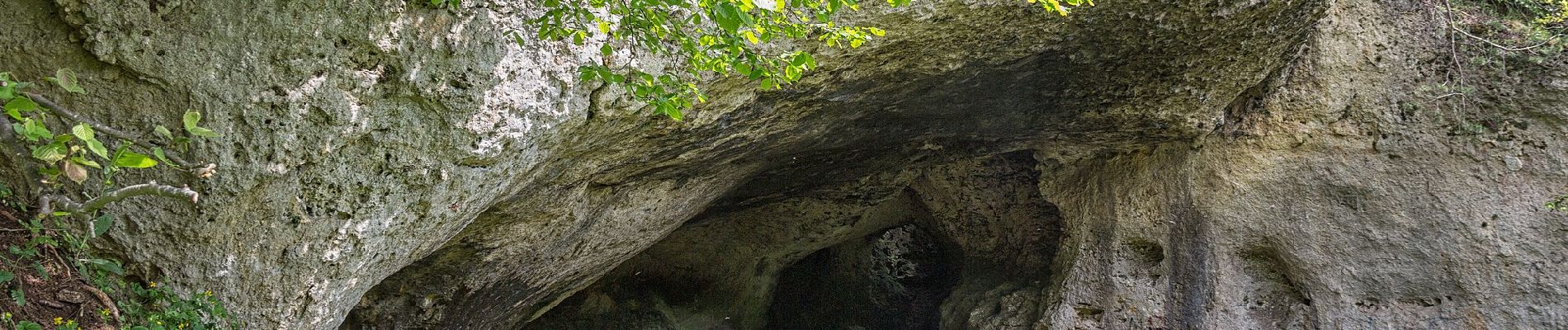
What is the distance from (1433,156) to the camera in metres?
4.82

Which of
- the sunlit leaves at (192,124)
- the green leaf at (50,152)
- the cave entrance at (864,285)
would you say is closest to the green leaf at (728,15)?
the sunlit leaves at (192,124)

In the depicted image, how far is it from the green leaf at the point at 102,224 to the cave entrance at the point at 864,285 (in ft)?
Answer: 21.2

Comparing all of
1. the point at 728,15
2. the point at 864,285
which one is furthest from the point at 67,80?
the point at 864,285

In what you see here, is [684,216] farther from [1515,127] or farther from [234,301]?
[1515,127]

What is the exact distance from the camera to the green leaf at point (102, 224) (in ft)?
10.5

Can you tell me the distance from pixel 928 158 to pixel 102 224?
483 centimetres

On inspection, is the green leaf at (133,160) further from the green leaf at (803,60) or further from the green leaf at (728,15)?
the green leaf at (803,60)

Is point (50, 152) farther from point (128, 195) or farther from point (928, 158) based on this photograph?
point (928, 158)

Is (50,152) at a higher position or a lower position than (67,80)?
lower

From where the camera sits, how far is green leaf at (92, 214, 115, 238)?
126 inches

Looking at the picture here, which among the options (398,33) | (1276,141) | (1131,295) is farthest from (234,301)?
(1276,141)

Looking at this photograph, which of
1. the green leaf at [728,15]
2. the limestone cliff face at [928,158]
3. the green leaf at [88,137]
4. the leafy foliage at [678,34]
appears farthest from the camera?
the limestone cliff face at [928,158]

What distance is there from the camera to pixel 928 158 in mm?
6836

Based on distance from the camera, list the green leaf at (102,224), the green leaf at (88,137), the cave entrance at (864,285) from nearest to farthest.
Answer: the green leaf at (88,137), the green leaf at (102,224), the cave entrance at (864,285)
